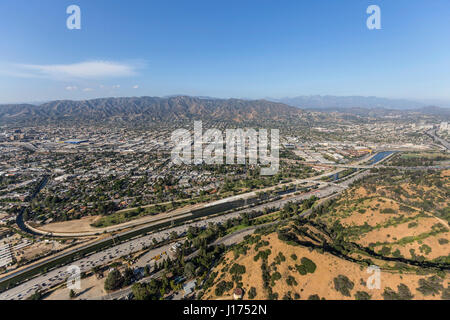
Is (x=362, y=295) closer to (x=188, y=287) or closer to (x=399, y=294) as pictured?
(x=399, y=294)

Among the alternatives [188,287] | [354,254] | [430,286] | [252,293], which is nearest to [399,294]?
[430,286]

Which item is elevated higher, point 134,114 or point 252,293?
point 134,114

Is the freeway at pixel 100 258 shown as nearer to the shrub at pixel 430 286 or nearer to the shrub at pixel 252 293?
the shrub at pixel 252 293

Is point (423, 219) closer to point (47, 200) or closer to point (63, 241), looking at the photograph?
point (63, 241)

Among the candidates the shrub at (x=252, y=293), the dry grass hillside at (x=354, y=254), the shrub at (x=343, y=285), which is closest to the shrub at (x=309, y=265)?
the dry grass hillside at (x=354, y=254)

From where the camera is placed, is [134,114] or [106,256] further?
[134,114]

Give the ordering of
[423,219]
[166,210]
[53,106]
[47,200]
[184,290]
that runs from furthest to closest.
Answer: [53,106], [47,200], [166,210], [423,219], [184,290]

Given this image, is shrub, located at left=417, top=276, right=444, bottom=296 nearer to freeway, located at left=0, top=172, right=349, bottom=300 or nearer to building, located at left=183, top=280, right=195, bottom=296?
building, located at left=183, top=280, right=195, bottom=296

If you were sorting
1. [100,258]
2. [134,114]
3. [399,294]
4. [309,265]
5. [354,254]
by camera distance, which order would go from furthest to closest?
[134,114] < [100,258] < [354,254] < [309,265] < [399,294]
